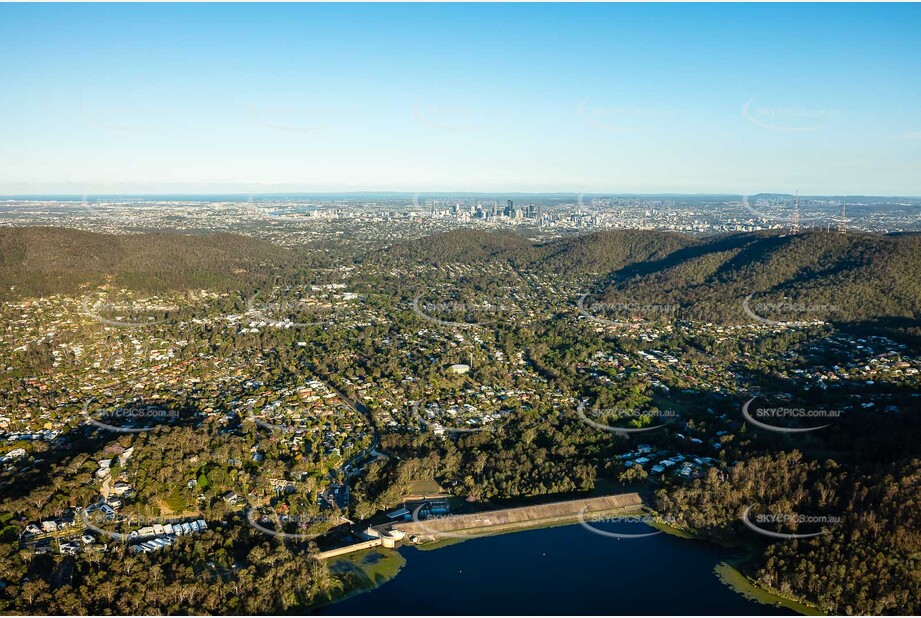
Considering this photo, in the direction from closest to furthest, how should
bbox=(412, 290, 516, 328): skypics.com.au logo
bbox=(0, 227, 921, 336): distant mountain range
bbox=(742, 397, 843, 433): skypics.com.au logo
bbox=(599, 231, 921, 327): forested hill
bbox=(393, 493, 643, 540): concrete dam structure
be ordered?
bbox=(393, 493, 643, 540): concrete dam structure < bbox=(742, 397, 843, 433): skypics.com.au logo < bbox=(599, 231, 921, 327): forested hill < bbox=(0, 227, 921, 336): distant mountain range < bbox=(412, 290, 516, 328): skypics.com.au logo

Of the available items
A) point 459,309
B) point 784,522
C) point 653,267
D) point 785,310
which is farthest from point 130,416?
point 653,267

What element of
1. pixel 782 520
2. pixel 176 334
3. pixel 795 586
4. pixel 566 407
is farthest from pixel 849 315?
pixel 176 334

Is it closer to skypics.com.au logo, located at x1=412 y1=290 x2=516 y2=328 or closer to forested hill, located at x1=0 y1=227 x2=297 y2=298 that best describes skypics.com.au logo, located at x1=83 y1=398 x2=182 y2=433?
skypics.com.au logo, located at x1=412 y1=290 x2=516 y2=328

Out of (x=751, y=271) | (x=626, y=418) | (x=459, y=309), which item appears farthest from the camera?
(x=751, y=271)

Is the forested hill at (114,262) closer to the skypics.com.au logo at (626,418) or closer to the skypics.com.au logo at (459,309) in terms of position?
the skypics.com.au logo at (459,309)

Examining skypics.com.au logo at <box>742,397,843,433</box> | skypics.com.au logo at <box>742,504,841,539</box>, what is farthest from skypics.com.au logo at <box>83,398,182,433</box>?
skypics.com.au logo at <box>742,397,843,433</box>

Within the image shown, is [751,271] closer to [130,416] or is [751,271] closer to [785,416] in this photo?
[785,416]

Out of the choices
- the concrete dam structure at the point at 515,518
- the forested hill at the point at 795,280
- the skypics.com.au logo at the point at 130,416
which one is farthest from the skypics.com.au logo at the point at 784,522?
the forested hill at the point at 795,280
